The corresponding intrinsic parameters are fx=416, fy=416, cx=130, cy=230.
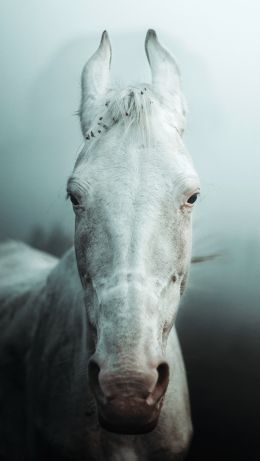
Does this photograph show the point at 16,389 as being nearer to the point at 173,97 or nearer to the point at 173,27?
the point at 173,97

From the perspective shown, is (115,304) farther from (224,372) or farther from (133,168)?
(224,372)

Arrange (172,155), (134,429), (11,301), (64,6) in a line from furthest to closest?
1. (64,6)
2. (11,301)
3. (172,155)
4. (134,429)

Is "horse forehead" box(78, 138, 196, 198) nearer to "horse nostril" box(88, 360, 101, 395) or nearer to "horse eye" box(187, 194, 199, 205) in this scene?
"horse eye" box(187, 194, 199, 205)

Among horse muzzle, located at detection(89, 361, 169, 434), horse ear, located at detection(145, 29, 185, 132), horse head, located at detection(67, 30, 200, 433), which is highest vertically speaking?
horse ear, located at detection(145, 29, 185, 132)

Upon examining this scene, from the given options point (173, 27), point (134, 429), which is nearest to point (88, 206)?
point (134, 429)

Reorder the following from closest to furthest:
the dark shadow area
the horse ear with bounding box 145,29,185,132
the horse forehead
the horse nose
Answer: the horse nose < the horse forehead < the horse ear with bounding box 145,29,185,132 < the dark shadow area

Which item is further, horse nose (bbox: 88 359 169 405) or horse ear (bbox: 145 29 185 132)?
horse ear (bbox: 145 29 185 132)

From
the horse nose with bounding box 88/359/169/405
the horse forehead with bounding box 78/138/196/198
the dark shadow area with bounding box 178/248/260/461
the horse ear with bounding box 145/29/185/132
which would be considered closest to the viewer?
the horse nose with bounding box 88/359/169/405

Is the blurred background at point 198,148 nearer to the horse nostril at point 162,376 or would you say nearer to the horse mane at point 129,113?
the horse mane at point 129,113

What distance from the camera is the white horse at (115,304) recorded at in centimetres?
66

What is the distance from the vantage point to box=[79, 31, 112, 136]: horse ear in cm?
106

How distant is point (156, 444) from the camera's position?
100 cm

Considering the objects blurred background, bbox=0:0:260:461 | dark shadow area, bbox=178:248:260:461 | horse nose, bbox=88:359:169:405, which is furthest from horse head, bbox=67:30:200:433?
dark shadow area, bbox=178:248:260:461

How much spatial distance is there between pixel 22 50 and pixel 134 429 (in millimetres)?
1648
